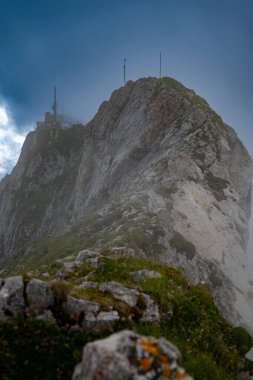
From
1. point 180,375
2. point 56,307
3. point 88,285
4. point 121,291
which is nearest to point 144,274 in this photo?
point 121,291

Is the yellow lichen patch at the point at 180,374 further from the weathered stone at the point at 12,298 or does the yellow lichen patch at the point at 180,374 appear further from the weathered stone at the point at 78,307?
the weathered stone at the point at 12,298

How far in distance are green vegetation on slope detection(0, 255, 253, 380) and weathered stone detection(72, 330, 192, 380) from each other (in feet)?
6.78

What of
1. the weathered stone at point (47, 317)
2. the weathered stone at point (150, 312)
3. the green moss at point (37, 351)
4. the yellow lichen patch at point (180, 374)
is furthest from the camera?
the weathered stone at point (150, 312)

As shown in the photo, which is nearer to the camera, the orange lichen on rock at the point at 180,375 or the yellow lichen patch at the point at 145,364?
the yellow lichen patch at the point at 145,364

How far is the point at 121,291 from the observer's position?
49.8 feet

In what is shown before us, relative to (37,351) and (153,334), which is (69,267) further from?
(37,351)

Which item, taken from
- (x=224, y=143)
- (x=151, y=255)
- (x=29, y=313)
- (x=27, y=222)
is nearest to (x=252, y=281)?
(x=151, y=255)

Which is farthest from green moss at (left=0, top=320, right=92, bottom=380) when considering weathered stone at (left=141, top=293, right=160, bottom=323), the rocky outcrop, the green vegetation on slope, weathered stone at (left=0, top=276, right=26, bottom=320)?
weathered stone at (left=141, top=293, right=160, bottom=323)

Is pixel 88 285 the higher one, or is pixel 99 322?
pixel 88 285

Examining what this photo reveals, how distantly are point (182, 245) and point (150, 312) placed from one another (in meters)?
33.2

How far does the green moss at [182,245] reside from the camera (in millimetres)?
46438

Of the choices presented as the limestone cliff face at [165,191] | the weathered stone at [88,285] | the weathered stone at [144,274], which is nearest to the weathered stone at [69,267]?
the weathered stone at [88,285]

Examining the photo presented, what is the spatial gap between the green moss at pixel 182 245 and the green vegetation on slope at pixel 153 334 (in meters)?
28.1

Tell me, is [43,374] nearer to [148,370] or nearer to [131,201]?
[148,370]
